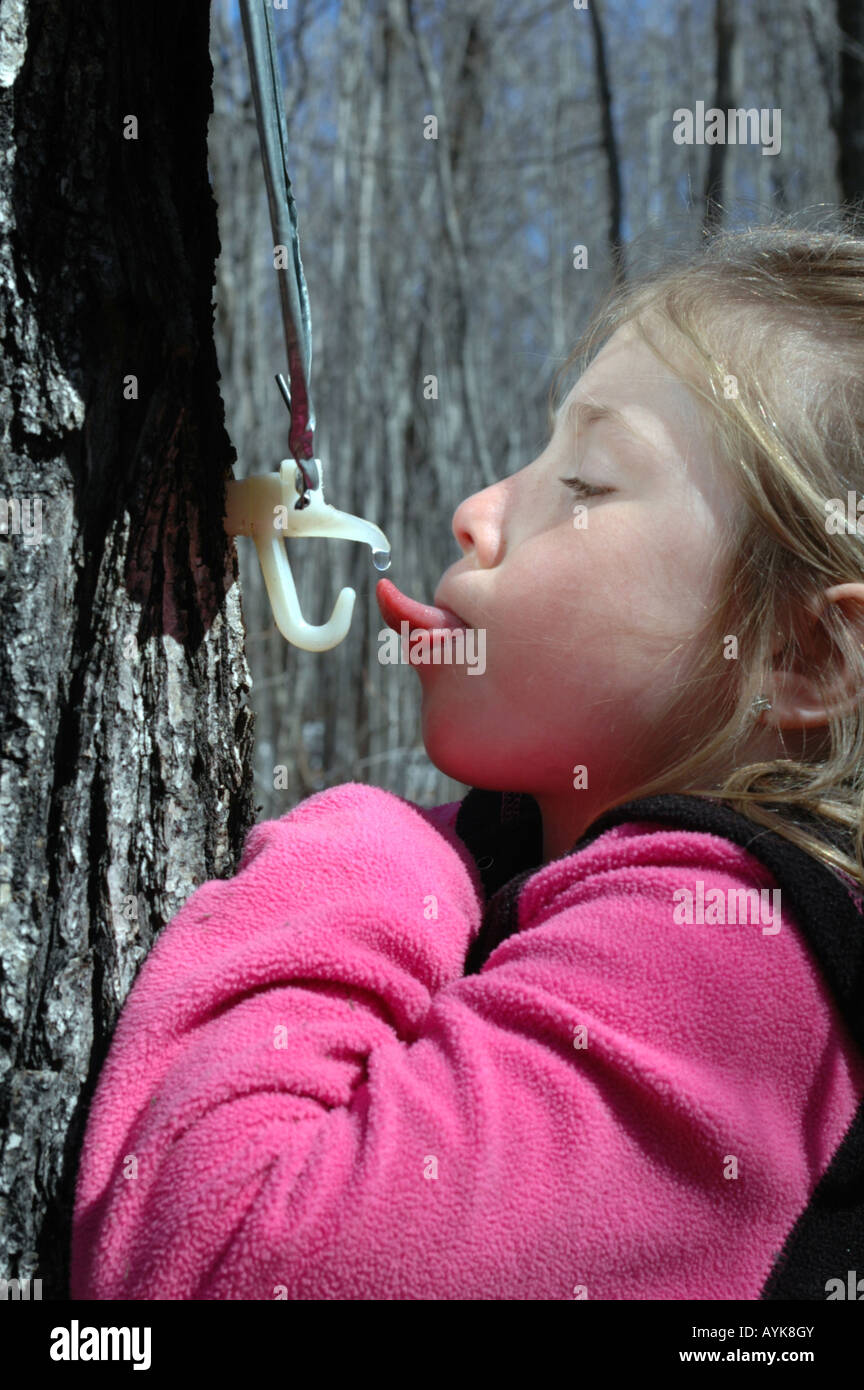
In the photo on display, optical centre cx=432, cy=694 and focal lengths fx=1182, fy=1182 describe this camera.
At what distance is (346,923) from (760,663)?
1.03 feet

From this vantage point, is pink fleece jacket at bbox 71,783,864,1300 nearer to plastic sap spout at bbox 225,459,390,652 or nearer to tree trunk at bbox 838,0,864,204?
plastic sap spout at bbox 225,459,390,652

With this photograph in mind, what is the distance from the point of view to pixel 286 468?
0.78 meters

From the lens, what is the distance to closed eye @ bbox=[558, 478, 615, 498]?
775 mm

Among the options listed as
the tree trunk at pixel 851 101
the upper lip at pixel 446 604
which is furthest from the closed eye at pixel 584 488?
the tree trunk at pixel 851 101

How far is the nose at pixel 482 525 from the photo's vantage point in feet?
2.66

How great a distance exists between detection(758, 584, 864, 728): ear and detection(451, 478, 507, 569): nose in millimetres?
202

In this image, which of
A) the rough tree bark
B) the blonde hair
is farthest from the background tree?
the rough tree bark

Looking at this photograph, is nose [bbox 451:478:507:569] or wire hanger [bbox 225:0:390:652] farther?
nose [bbox 451:478:507:569]

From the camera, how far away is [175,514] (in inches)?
29.4

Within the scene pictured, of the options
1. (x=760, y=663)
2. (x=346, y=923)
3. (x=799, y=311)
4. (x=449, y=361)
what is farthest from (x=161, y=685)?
Result: (x=449, y=361)

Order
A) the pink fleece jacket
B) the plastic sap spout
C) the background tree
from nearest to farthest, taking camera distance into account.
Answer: the pink fleece jacket
the plastic sap spout
the background tree

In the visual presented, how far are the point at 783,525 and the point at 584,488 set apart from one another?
13 cm

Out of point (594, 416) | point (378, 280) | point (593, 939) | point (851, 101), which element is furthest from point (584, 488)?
point (378, 280)

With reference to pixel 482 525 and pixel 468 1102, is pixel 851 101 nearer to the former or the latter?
pixel 482 525
